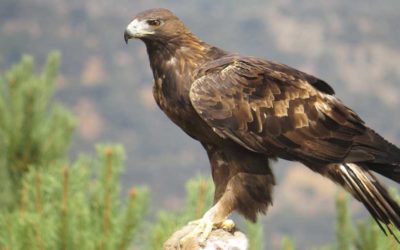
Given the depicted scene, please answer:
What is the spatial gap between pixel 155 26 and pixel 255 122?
3.46 ft

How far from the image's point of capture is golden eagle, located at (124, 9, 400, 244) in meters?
6.51

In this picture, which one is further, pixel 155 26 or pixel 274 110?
pixel 155 26

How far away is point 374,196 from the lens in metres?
6.40

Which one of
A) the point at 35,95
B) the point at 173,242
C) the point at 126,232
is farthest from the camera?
the point at 35,95

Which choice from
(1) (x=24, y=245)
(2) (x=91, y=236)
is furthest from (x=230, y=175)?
(1) (x=24, y=245)

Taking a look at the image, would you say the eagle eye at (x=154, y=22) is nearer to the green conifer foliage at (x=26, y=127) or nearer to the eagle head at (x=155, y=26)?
the eagle head at (x=155, y=26)

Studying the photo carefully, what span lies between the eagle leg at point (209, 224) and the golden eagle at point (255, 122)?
20 mm

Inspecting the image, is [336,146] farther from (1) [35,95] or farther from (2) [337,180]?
(1) [35,95]

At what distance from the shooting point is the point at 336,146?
6660 mm

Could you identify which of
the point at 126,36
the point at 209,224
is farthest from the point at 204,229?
the point at 126,36

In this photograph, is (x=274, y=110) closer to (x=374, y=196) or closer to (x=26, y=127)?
(x=374, y=196)

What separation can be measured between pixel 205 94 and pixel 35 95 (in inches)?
176

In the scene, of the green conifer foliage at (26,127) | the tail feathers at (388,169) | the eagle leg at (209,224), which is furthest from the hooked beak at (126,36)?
the green conifer foliage at (26,127)

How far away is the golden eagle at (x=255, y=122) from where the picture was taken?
6.51 meters
